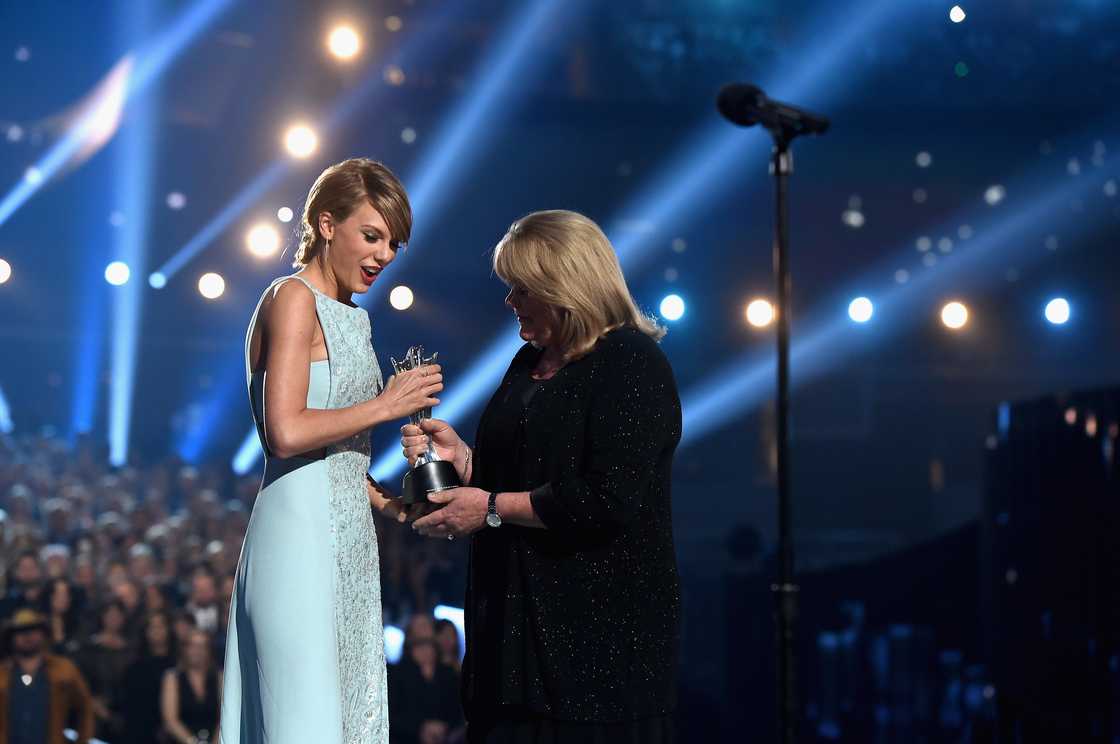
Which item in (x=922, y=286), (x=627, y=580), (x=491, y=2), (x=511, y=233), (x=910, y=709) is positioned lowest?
(x=910, y=709)

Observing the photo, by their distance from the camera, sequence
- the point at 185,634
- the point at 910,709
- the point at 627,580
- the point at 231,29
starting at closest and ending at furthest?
the point at 627,580
the point at 185,634
the point at 910,709
the point at 231,29

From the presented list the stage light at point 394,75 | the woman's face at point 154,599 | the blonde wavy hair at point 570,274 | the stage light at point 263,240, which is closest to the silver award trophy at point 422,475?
the blonde wavy hair at point 570,274

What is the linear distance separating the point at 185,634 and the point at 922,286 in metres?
7.99

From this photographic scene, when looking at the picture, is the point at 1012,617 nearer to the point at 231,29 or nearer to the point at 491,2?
the point at 491,2

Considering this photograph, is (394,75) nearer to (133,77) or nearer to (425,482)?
(133,77)

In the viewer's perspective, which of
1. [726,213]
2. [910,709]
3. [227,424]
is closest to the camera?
[910,709]

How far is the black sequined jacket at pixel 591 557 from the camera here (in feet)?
7.79

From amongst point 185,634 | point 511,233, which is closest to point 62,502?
point 185,634

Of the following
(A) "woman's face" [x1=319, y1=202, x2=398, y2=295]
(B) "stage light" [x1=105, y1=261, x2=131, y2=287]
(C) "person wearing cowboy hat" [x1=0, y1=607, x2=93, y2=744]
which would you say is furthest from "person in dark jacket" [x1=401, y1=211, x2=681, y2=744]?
(B) "stage light" [x1=105, y1=261, x2=131, y2=287]

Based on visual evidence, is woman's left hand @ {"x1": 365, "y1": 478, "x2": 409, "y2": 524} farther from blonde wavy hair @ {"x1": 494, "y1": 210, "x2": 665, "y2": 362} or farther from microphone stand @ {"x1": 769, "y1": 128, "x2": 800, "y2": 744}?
microphone stand @ {"x1": 769, "y1": 128, "x2": 800, "y2": 744}

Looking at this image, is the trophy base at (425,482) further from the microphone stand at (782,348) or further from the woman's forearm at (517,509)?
the microphone stand at (782,348)

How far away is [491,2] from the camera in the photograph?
10.6m

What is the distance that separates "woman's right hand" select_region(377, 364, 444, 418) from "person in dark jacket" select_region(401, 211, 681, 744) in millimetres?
124

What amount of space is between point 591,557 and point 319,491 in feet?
1.77
